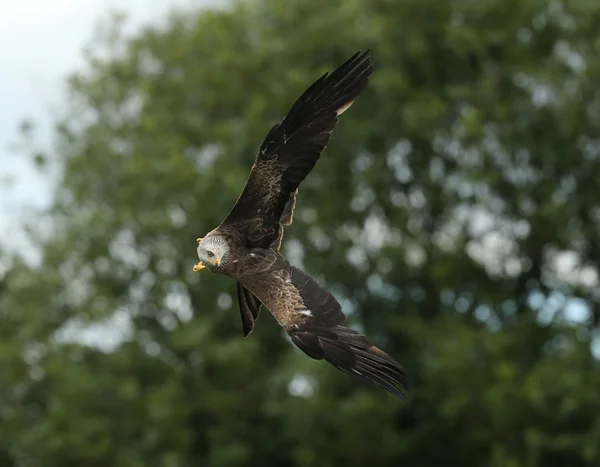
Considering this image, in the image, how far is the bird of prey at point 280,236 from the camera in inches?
234

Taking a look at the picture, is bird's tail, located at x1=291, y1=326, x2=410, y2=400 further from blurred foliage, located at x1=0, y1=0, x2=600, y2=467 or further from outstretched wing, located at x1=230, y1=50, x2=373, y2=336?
blurred foliage, located at x1=0, y1=0, x2=600, y2=467

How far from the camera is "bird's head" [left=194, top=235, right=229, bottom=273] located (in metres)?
6.26

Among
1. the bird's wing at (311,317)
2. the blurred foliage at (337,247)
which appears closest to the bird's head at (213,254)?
the bird's wing at (311,317)

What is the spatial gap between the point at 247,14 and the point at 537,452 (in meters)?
11.3

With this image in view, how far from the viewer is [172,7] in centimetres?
2545

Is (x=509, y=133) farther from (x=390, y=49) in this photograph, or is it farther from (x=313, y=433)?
(x=313, y=433)

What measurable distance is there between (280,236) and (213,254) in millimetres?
707

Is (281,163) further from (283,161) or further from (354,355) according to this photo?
(354,355)

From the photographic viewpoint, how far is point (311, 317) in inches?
243

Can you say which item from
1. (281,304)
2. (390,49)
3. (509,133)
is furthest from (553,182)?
(281,304)

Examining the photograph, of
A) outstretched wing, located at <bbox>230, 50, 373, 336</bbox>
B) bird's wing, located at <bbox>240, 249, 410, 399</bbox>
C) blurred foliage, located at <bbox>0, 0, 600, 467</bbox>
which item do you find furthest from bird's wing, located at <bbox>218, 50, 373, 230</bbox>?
blurred foliage, located at <bbox>0, 0, 600, 467</bbox>

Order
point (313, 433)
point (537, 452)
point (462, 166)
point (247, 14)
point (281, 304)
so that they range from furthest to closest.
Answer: point (247, 14)
point (462, 166)
point (313, 433)
point (537, 452)
point (281, 304)

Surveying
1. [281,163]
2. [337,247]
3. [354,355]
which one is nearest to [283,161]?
[281,163]

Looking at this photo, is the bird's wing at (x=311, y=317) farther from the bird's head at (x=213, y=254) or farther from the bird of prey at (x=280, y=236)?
the bird's head at (x=213, y=254)
